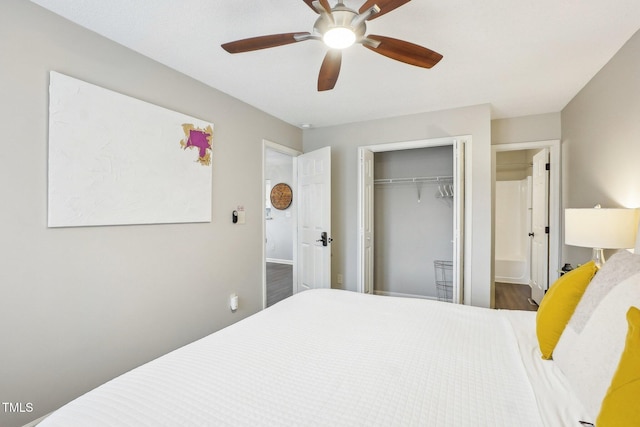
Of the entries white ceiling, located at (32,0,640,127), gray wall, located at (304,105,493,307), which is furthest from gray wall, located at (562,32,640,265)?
gray wall, located at (304,105,493,307)

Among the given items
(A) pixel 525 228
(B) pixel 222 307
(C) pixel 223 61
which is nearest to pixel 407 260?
(A) pixel 525 228

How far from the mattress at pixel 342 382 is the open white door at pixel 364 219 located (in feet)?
6.47

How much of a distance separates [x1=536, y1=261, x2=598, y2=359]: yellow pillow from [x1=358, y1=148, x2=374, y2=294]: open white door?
7.54 feet

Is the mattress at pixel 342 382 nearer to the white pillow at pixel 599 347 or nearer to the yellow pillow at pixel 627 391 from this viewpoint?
the white pillow at pixel 599 347

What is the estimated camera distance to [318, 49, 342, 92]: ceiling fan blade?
1.69 m

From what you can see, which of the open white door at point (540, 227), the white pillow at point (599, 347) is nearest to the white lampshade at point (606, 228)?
the white pillow at point (599, 347)

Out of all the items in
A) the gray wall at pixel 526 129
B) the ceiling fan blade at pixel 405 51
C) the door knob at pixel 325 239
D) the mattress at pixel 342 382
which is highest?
the gray wall at pixel 526 129

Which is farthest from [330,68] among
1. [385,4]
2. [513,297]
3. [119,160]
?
[513,297]

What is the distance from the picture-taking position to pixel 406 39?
196 centimetres

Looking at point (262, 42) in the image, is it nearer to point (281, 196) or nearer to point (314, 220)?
point (314, 220)

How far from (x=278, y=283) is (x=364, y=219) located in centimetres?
228

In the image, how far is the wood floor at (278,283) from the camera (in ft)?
14.0

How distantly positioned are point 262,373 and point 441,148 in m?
3.74

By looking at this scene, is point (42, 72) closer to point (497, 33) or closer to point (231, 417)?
point (231, 417)
